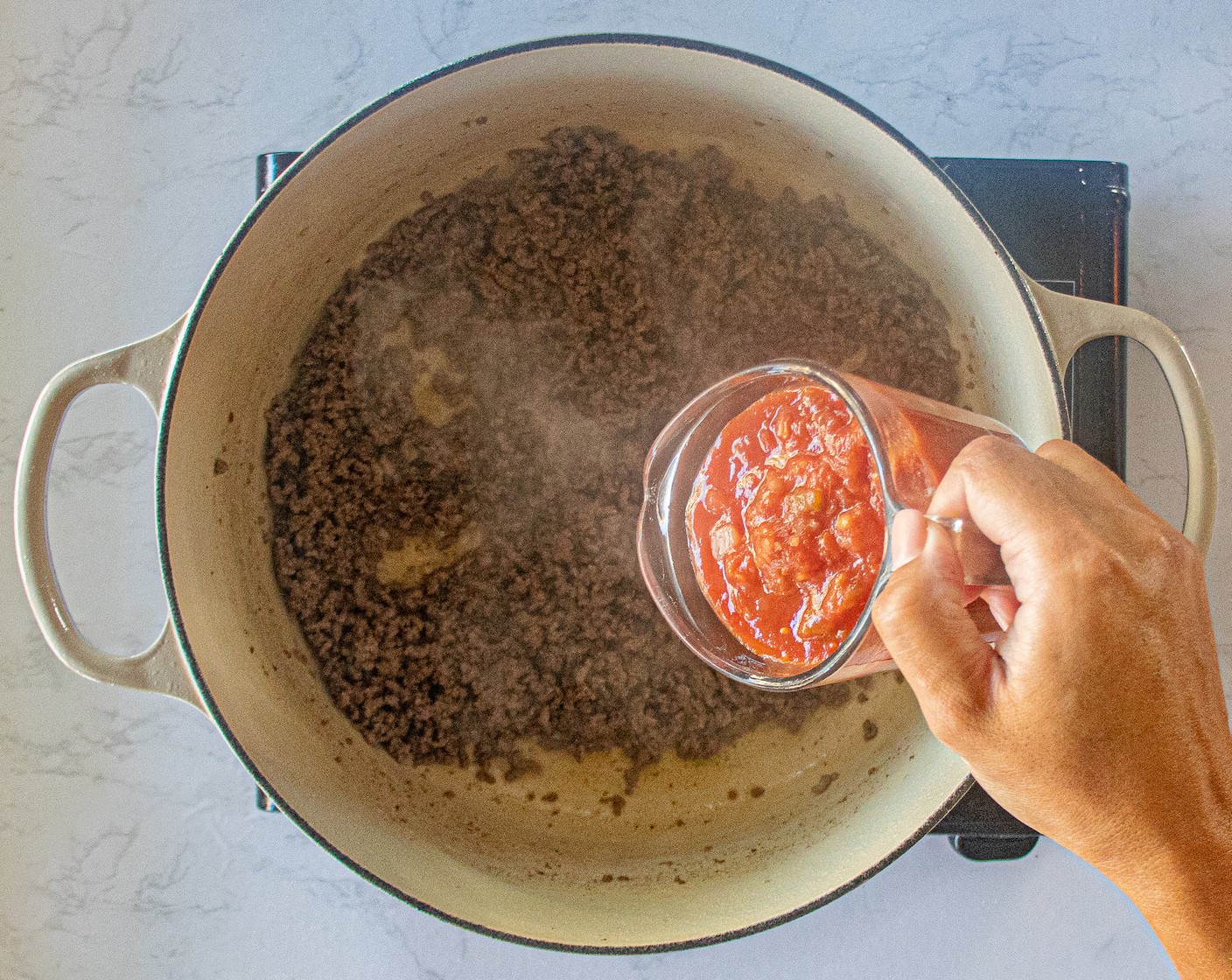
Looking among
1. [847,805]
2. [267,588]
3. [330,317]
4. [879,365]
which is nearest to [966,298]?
[879,365]

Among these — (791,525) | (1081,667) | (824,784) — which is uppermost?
(791,525)

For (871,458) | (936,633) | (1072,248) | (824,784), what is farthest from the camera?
(824,784)

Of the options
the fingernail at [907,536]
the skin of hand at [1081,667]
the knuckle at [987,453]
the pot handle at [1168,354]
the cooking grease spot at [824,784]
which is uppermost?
the pot handle at [1168,354]

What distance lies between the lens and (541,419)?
1.01 m

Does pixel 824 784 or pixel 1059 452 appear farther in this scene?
pixel 824 784

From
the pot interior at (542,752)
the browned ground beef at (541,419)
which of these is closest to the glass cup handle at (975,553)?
the pot interior at (542,752)

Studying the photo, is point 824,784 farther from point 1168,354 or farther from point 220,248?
point 220,248

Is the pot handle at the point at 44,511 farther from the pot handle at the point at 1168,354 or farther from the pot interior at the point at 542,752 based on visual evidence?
the pot handle at the point at 1168,354

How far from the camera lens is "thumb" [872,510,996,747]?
0.60 metres

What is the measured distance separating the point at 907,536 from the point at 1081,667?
0.14 metres

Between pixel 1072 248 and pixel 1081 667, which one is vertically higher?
pixel 1072 248

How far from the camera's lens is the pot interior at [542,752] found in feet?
2.96

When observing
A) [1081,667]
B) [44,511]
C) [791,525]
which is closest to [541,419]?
[791,525]

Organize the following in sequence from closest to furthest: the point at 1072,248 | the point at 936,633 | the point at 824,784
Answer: the point at 936,633 < the point at 1072,248 < the point at 824,784
